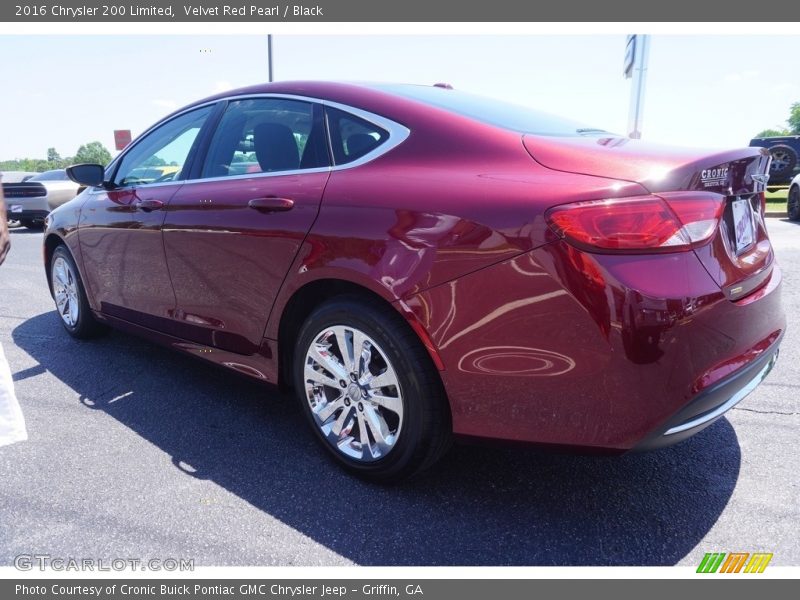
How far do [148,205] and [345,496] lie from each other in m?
1.99

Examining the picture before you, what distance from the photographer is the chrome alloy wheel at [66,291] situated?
169 inches

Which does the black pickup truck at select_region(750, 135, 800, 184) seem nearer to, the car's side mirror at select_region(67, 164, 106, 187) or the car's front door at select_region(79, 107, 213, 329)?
the car's front door at select_region(79, 107, 213, 329)

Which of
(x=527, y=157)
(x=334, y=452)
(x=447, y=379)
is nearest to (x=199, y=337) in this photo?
(x=334, y=452)

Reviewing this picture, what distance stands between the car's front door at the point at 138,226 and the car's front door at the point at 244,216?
0.55 feet

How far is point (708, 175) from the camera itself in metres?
1.96

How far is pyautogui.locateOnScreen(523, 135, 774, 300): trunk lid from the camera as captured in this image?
189 centimetres

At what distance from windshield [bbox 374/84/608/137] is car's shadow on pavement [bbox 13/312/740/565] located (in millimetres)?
1267

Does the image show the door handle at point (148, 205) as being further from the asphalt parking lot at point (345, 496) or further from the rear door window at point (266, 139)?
the asphalt parking lot at point (345, 496)

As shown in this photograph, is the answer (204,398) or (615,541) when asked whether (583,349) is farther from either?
(204,398)

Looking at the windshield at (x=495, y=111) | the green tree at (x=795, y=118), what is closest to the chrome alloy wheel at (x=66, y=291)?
the windshield at (x=495, y=111)

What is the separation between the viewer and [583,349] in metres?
1.81

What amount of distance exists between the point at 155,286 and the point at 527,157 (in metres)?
2.26

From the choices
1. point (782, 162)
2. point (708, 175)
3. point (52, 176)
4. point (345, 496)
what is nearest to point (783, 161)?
point (782, 162)

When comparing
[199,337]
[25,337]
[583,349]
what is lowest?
[25,337]
